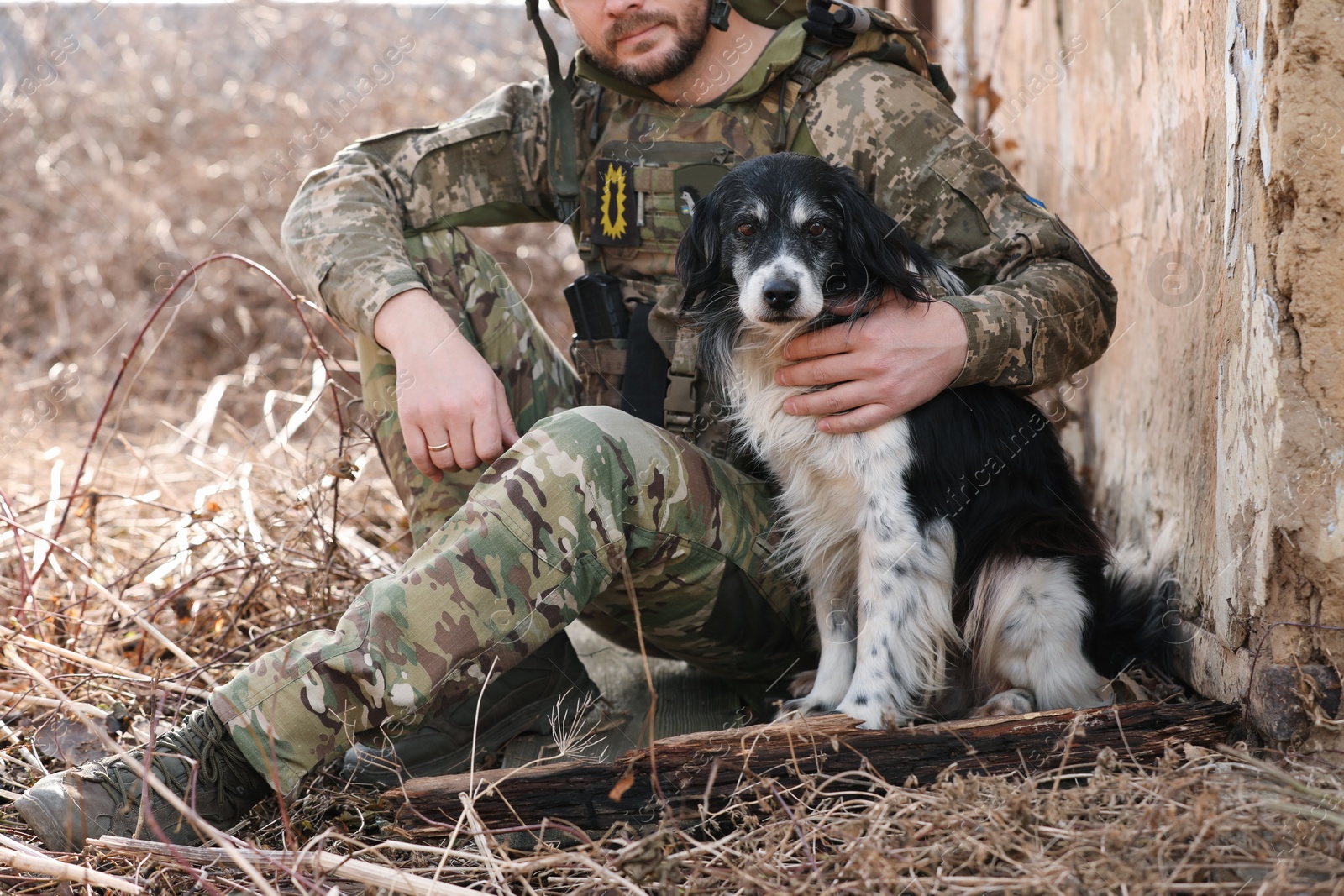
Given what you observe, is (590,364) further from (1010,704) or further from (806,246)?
(1010,704)

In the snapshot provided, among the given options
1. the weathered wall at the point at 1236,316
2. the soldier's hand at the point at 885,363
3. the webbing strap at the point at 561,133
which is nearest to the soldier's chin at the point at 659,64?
the webbing strap at the point at 561,133

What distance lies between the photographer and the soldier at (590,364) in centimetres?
221

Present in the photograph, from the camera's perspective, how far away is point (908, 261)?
256 centimetres

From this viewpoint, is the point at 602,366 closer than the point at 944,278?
No

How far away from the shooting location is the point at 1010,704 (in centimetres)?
252

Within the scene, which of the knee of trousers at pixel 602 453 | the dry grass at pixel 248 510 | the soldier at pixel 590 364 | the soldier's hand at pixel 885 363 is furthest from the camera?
the soldier's hand at pixel 885 363

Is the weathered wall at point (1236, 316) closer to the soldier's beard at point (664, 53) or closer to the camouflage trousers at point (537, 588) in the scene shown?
the camouflage trousers at point (537, 588)

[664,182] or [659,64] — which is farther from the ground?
[659,64]

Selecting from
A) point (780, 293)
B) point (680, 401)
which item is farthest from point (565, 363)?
point (780, 293)

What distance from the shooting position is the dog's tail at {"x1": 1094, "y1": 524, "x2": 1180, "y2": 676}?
259 cm

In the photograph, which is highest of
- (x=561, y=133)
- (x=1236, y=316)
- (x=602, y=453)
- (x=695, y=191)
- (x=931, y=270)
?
(x=561, y=133)

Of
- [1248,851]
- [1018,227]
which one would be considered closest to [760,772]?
[1248,851]

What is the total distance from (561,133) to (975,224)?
1.20 m

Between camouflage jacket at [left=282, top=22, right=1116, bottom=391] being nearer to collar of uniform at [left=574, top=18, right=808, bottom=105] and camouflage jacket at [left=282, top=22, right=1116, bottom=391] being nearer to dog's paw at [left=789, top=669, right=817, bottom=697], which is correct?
collar of uniform at [left=574, top=18, right=808, bottom=105]
